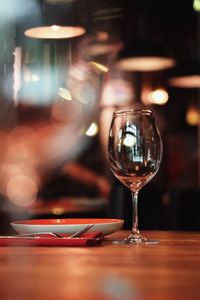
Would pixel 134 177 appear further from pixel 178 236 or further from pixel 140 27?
pixel 140 27

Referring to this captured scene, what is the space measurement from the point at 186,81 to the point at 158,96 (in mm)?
321

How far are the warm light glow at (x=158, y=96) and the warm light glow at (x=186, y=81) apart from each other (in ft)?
0.33

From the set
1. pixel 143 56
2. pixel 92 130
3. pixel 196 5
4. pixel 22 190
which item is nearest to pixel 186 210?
pixel 143 56

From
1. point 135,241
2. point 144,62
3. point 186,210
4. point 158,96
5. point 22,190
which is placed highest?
point 144,62

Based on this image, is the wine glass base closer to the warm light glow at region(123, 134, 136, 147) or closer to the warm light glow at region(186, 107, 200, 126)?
the warm light glow at region(123, 134, 136, 147)

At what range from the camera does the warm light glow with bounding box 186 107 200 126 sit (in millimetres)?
5047

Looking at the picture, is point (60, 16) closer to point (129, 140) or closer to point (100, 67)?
Answer: point (100, 67)

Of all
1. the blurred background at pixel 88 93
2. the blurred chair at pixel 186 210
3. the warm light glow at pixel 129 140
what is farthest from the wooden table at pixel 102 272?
the blurred background at pixel 88 93

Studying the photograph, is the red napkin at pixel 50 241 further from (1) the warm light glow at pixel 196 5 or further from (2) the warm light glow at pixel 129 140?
(1) the warm light glow at pixel 196 5

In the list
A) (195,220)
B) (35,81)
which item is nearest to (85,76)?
(35,81)

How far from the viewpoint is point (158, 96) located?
518 centimetres

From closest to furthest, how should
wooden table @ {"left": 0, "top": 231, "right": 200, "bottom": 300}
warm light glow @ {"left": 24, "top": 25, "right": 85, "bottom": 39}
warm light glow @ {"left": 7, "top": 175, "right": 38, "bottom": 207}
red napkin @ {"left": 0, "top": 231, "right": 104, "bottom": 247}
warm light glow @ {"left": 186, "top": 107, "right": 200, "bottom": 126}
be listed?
wooden table @ {"left": 0, "top": 231, "right": 200, "bottom": 300} → red napkin @ {"left": 0, "top": 231, "right": 104, "bottom": 247} → warm light glow @ {"left": 24, "top": 25, "right": 85, "bottom": 39} → warm light glow @ {"left": 7, "top": 175, "right": 38, "bottom": 207} → warm light glow @ {"left": 186, "top": 107, "right": 200, "bottom": 126}

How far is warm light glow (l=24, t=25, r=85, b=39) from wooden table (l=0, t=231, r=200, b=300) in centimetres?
328

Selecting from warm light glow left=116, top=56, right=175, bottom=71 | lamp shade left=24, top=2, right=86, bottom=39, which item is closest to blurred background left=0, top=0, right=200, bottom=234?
lamp shade left=24, top=2, right=86, bottom=39
